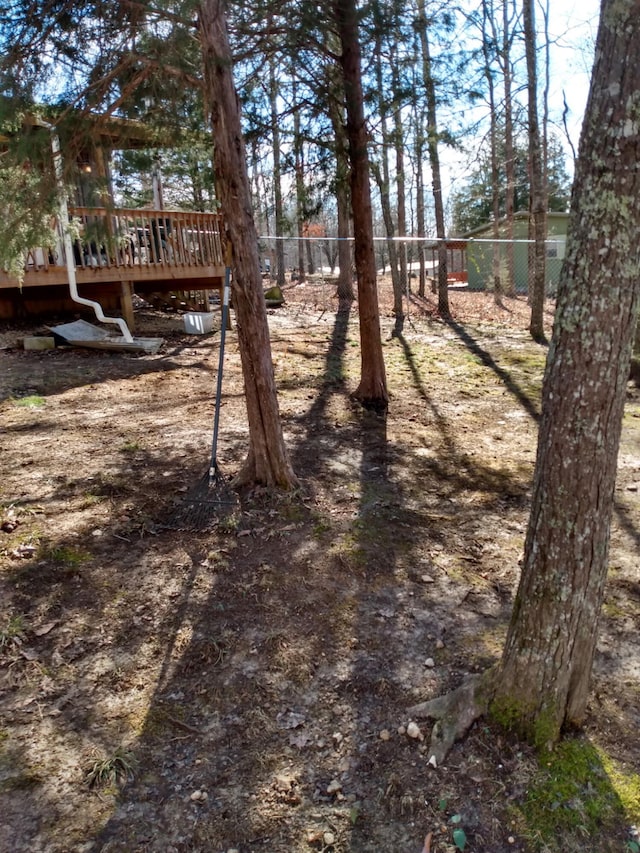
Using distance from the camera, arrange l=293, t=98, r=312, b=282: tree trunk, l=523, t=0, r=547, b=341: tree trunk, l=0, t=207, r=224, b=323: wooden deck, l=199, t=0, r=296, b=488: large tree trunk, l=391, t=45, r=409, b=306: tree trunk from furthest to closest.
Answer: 1. l=523, t=0, r=547, b=341: tree trunk
2. l=0, t=207, r=224, b=323: wooden deck
3. l=293, t=98, r=312, b=282: tree trunk
4. l=391, t=45, r=409, b=306: tree trunk
5. l=199, t=0, r=296, b=488: large tree trunk

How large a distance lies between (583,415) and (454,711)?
52.5 inches

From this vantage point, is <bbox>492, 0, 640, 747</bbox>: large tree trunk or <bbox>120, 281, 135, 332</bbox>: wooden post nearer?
<bbox>492, 0, 640, 747</bbox>: large tree trunk

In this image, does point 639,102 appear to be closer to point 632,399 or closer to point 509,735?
point 509,735

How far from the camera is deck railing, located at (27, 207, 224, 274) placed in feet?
29.7

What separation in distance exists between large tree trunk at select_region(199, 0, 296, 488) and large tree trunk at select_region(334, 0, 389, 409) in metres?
→ 2.65

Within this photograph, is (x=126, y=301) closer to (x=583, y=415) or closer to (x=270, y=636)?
(x=270, y=636)

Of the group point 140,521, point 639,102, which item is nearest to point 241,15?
point 140,521

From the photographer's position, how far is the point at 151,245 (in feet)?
33.8

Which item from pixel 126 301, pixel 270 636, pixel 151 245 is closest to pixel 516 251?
pixel 151 245

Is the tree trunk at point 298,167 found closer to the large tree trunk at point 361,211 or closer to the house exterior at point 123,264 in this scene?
the large tree trunk at point 361,211

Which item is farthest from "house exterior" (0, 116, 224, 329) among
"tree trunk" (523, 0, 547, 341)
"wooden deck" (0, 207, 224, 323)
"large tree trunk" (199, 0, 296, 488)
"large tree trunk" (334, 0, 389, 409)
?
"tree trunk" (523, 0, 547, 341)

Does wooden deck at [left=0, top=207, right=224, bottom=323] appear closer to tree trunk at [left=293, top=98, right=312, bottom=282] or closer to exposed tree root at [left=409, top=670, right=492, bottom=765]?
tree trunk at [left=293, top=98, right=312, bottom=282]

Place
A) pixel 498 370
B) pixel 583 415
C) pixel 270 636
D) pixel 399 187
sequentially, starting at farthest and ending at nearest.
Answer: pixel 399 187 → pixel 498 370 → pixel 270 636 → pixel 583 415

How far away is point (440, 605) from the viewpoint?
338cm
